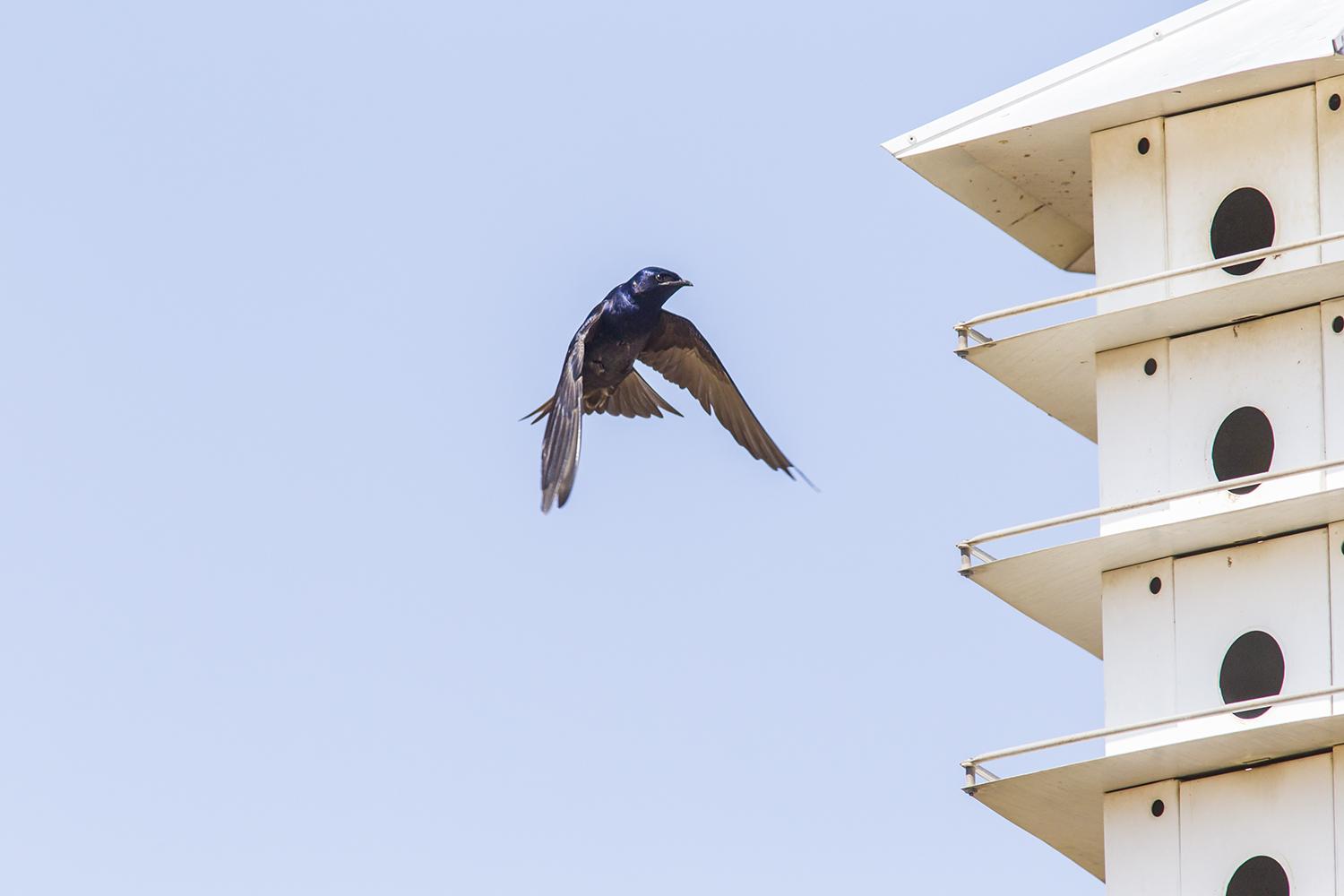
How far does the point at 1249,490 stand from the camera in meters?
17.4

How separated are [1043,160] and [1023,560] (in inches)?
104

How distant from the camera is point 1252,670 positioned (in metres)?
17.0

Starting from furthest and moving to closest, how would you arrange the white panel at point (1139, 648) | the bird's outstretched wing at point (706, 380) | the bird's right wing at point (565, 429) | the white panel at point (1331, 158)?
the bird's outstretched wing at point (706, 380)
the white panel at point (1331, 158)
the white panel at point (1139, 648)
the bird's right wing at point (565, 429)

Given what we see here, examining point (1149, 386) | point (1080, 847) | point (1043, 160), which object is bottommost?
point (1080, 847)

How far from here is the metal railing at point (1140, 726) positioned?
648 inches

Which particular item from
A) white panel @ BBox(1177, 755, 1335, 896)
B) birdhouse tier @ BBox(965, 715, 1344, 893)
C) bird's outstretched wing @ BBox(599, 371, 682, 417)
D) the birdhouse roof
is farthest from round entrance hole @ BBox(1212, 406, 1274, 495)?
bird's outstretched wing @ BBox(599, 371, 682, 417)

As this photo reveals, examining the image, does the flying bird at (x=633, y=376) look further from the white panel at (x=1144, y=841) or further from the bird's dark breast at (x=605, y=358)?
the white panel at (x=1144, y=841)

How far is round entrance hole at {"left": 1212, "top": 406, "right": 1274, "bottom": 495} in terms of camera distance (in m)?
17.4

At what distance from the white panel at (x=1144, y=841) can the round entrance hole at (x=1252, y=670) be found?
24.2 inches

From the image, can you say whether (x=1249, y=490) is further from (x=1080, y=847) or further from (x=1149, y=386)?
(x=1080, y=847)

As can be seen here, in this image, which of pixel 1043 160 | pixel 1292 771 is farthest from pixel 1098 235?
pixel 1292 771

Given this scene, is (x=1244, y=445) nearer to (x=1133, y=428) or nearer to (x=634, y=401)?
(x=1133, y=428)

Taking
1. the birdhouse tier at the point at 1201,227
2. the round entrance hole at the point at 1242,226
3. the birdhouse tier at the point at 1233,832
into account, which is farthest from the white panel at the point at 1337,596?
the round entrance hole at the point at 1242,226

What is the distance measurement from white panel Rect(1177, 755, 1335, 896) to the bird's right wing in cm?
389
